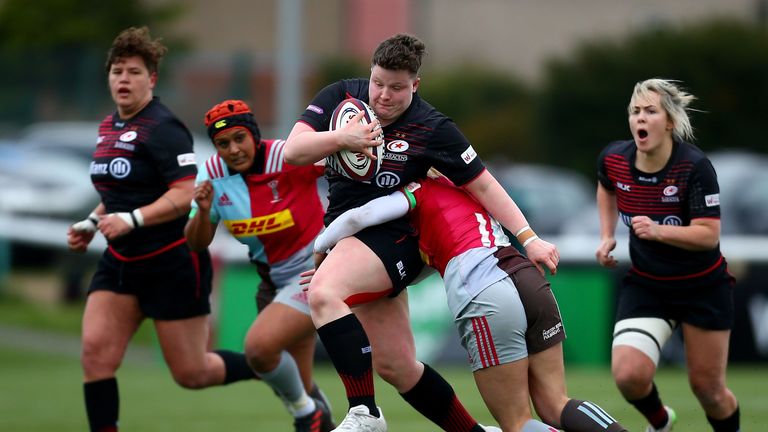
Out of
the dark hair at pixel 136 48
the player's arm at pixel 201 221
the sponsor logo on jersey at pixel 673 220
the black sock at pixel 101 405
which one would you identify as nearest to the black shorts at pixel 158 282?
the player's arm at pixel 201 221

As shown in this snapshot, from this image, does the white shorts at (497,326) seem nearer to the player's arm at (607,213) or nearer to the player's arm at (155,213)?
the player's arm at (607,213)

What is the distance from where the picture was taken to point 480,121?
37.0 meters

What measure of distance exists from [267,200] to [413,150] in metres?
1.34

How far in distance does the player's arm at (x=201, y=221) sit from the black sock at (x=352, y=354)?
1.30 m

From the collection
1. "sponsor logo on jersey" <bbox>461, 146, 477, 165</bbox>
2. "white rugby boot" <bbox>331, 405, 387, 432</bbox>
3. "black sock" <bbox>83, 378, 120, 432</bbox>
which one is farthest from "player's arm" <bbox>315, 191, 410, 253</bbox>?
"black sock" <bbox>83, 378, 120, 432</bbox>

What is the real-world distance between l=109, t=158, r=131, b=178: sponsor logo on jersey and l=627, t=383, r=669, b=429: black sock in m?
3.20

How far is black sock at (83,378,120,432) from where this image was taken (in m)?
7.12

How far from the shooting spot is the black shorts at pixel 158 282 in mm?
7434

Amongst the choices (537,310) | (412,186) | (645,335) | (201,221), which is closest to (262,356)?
(201,221)

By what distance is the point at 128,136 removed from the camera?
7312mm

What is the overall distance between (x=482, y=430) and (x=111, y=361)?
7.15 ft

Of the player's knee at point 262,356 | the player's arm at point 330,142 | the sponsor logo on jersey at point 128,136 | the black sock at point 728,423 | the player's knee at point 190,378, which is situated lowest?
the black sock at point 728,423

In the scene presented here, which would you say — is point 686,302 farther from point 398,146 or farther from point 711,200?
point 398,146

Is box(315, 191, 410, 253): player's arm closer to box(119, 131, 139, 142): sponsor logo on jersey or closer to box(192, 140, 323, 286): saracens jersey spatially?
box(192, 140, 323, 286): saracens jersey
